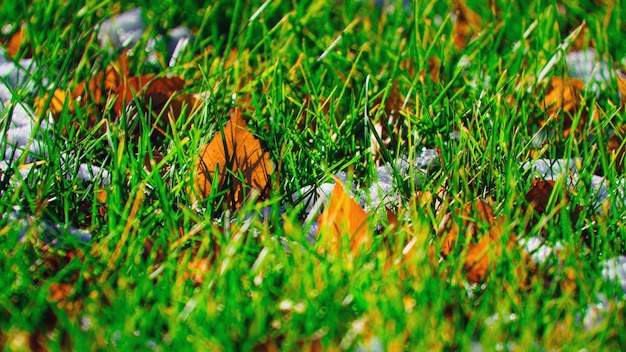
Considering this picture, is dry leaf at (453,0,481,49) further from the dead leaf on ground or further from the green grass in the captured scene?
the dead leaf on ground

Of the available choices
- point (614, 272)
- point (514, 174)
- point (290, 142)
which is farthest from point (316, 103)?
point (614, 272)

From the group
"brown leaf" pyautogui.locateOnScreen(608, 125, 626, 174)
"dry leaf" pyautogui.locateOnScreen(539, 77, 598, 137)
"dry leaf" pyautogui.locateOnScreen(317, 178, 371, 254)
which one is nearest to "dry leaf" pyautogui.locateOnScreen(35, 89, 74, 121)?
"dry leaf" pyautogui.locateOnScreen(317, 178, 371, 254)

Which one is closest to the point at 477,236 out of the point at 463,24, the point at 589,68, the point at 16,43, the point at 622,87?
the point at 622,87

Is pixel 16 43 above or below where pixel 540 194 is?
above

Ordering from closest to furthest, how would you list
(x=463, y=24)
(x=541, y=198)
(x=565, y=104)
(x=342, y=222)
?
(x=342, y=222)
(x=541, y=198)
(x=565, y=104)
(x=463, y=24)

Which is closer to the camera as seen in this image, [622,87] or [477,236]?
[477,236]

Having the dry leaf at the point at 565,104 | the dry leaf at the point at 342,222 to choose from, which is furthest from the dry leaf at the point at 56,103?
the dry leaf at the point at 565,104

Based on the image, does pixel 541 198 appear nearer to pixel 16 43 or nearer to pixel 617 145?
pixel 617 145

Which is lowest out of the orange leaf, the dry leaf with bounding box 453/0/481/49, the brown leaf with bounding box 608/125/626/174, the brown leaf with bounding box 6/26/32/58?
the brown leaf with bounding box 608/125/626/174
